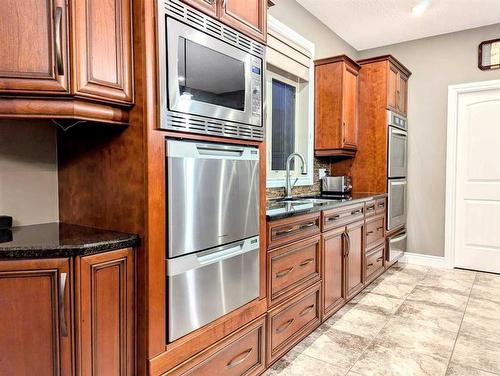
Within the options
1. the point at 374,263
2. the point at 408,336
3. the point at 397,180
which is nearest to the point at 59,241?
the point at 408,336

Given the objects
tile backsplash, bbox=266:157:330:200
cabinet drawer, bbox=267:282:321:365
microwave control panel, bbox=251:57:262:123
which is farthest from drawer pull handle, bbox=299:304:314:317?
microwave control panel, bbox=251:57:262:123

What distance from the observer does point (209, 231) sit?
157cm

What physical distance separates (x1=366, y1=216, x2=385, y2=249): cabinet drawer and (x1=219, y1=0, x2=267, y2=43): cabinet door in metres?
2.19

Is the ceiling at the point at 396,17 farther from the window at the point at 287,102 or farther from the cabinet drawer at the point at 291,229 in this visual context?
the cabinet drawer at the point at 291,229

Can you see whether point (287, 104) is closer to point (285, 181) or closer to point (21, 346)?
point (285, 181)

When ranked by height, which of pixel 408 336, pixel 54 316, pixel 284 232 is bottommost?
pixel 408 336

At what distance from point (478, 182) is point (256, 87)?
3.52m

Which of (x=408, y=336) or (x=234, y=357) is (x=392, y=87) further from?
(x=234, y=357)

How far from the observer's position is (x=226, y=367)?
5.70ft

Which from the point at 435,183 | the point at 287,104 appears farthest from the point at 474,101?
the point at 287,104

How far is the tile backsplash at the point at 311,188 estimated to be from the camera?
3.15 m

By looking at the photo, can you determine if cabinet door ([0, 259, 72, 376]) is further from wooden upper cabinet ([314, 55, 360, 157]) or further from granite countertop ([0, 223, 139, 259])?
wooden upper cabinet ([314, 55, 360, 157])

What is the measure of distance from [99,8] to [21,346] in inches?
48.6

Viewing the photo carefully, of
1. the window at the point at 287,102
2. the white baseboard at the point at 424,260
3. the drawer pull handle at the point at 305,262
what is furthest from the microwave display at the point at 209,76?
the white baseboard at the point at 424,260
